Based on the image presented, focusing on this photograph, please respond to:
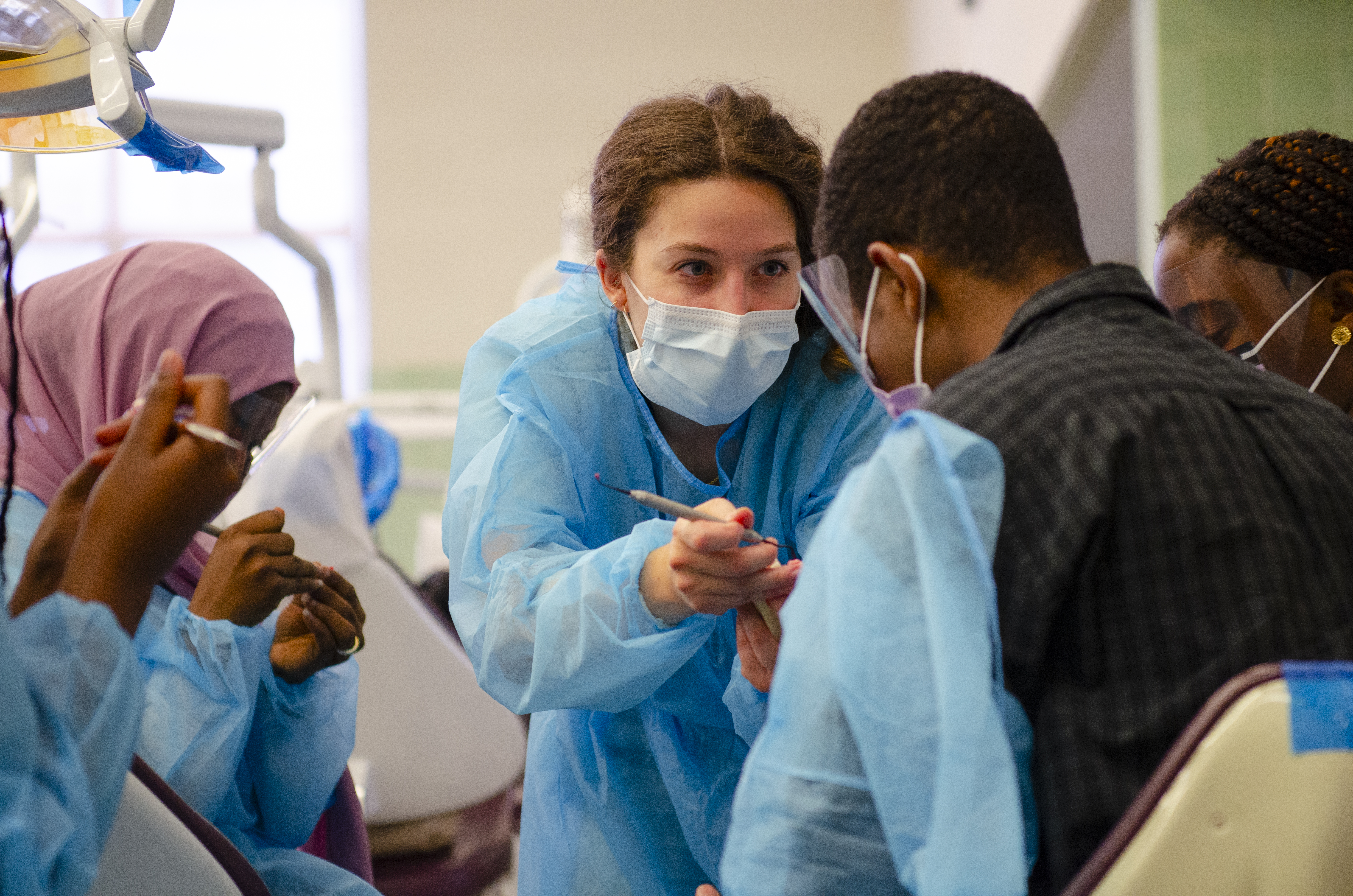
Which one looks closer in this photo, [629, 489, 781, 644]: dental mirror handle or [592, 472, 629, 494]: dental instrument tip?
[629, 489, 781, 644]: dental mirror handle

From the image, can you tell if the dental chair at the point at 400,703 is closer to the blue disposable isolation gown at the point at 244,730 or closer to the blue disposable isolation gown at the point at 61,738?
the blue disposable isolation gown at the point at 244,730

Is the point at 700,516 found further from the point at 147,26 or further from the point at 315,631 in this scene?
the point at 147,26

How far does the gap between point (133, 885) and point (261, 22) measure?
20.9 feet

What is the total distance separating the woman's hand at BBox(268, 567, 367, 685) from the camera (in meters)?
1.39

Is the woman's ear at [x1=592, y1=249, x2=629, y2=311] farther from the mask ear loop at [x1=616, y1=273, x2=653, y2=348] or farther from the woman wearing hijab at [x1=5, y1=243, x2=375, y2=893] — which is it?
the woman wearing hijab at [x1=5, y1=243, x2=375, y2=893]

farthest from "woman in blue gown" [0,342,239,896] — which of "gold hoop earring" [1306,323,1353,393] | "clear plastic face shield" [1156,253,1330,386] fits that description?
"gold hoop earring" [1306,323,1353,393]

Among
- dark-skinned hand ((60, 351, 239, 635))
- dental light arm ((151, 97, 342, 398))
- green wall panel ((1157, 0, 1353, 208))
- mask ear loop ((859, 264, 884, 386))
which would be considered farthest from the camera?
green wall panel ((1157, 0, 1353, 208))

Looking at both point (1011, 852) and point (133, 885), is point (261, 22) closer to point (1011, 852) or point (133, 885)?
point (133, 885)

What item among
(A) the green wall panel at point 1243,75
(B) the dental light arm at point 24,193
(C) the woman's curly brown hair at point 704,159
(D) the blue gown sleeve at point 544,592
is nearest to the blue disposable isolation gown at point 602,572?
(D) the blue gown sleeve at point 544,592

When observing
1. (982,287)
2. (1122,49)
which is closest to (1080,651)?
(982,287)

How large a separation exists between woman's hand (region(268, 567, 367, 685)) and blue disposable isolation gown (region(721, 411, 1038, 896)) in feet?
2.60

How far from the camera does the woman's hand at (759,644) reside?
1.15 meters

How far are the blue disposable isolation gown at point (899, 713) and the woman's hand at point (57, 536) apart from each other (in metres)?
0.57

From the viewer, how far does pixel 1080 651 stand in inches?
29.4
